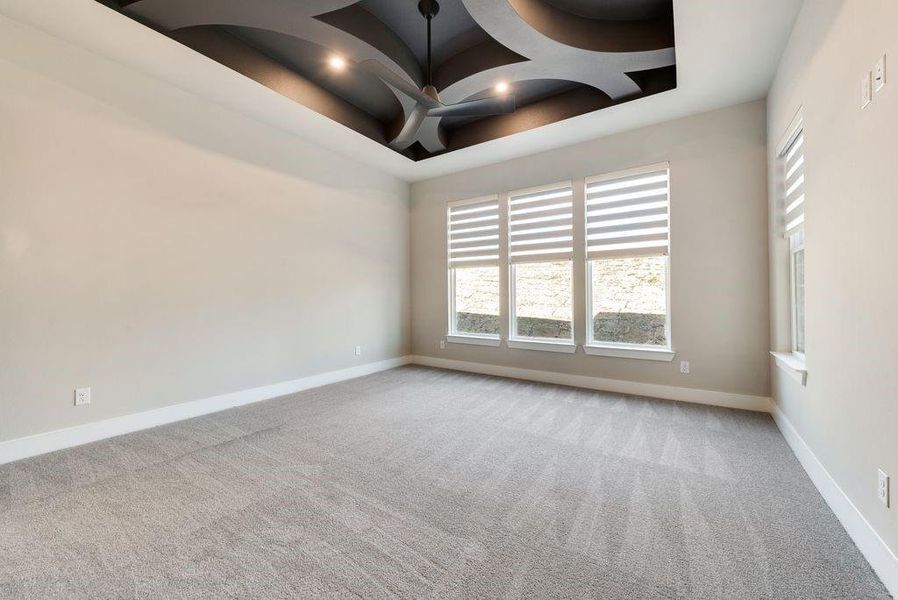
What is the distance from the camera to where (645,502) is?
199 cm

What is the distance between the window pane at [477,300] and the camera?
520 centimetres

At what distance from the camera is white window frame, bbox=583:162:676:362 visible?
12.7 ft

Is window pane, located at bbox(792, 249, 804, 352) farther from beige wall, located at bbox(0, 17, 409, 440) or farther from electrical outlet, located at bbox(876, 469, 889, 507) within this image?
beige wall, located at bbox(0, 17, 409, 440)

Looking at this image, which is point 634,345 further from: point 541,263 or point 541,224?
point 541,224

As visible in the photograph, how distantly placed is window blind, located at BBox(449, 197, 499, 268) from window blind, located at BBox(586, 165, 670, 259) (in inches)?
51.0

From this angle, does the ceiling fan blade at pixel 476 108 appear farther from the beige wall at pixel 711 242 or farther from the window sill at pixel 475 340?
the window sill at pixel 475 340

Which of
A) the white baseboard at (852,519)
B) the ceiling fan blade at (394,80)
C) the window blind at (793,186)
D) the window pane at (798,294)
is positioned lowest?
the white baseboard at (852,519)

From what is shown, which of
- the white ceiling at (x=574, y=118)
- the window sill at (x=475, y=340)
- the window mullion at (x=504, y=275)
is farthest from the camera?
the window sill at (x=475, y=340)

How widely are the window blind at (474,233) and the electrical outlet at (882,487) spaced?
3960mm

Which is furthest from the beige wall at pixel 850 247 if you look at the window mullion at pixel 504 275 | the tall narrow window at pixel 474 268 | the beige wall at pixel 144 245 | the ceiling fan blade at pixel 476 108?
the beige wall at pixel 144 245

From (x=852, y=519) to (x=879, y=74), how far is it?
195 centimetres

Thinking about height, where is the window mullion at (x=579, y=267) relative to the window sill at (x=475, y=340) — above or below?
above

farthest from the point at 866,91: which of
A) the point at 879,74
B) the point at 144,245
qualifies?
the point at 144,245

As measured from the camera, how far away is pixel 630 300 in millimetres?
4164
